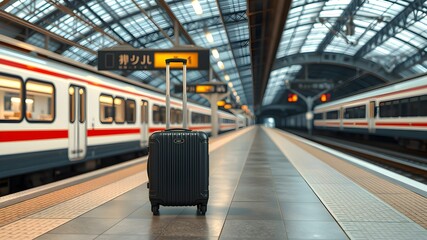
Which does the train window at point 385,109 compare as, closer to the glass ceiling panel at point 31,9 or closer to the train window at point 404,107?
the train window at point 404,107

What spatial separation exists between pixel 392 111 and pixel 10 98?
64.4ft

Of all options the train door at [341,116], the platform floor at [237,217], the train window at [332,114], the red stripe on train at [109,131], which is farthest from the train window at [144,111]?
the train window at [332,114]

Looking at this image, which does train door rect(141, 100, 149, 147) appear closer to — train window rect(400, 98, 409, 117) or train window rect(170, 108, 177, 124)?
train window rect(170, 108, 177, 124)

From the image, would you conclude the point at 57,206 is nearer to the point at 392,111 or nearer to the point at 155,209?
the point at 155,209

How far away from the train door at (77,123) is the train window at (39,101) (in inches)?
37.5

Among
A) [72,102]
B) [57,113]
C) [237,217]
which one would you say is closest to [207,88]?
[72,102]

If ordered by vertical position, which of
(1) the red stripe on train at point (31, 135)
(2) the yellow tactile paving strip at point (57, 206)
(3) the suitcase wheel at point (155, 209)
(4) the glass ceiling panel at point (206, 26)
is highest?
(4) the glass ceiling panel at point (206, 26)

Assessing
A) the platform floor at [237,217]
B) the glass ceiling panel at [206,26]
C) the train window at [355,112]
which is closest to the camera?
the platform floor at [237,217]

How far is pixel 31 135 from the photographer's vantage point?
31.5 feet

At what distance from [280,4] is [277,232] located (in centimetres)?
987

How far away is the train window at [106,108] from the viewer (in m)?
13.5

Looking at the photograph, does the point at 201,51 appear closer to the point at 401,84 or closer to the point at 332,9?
the point at 401,84

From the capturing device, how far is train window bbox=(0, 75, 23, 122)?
337 inches

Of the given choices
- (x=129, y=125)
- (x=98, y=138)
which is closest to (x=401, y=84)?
(x=129, y=125)
